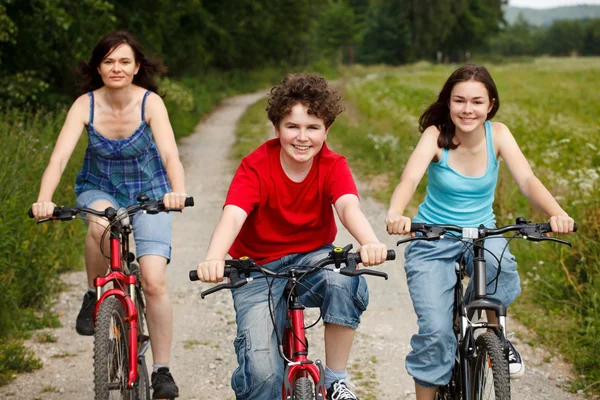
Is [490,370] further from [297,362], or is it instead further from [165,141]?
[165,141]

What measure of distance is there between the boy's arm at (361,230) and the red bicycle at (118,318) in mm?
910

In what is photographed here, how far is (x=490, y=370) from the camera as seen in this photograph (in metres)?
3.33

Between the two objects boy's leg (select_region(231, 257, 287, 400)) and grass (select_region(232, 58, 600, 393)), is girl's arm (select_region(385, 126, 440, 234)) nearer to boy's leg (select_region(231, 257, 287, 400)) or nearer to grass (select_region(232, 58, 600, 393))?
boy's leg (select_region(231, 257, 287, 400))

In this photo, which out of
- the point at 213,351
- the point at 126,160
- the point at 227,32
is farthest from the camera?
the point at 227,32

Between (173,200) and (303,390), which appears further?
(173,200)

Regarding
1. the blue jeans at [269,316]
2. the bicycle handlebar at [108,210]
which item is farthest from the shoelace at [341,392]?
the bicycle handlebar at [108,210]

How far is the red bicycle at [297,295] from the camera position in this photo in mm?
3115

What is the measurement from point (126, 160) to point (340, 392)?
73.8 inches

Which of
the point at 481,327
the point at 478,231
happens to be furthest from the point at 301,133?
the point at 481,327

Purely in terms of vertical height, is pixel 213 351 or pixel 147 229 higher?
pixel 147 229

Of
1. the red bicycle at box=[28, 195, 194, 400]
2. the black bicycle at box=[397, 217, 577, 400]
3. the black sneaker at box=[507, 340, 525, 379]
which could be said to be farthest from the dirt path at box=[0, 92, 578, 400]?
the black sneaker at box=[507, 340, 525, 379]

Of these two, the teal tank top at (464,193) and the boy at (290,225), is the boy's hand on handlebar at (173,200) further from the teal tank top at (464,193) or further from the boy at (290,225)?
the teal tank top at (464,193)

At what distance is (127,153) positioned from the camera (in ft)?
15.0

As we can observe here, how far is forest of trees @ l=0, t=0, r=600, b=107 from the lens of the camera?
39.4 feet
